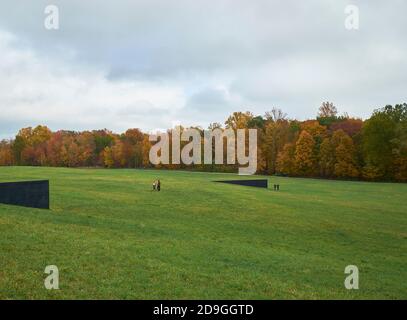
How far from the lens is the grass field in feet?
34.4

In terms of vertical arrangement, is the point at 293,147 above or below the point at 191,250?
above

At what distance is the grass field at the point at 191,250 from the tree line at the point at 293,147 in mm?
50467

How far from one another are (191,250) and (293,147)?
82872 millimetres

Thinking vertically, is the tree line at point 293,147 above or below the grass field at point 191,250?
above

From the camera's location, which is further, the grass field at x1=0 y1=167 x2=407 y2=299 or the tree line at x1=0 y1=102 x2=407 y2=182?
the tree line at x1=0 y1=102 x2=407 y2=182

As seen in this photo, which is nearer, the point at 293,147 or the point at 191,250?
the point at 191,250

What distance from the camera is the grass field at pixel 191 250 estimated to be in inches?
413

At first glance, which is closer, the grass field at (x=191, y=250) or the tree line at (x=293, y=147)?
the grass field at (x=191, y=250)

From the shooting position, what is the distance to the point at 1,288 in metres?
9.32

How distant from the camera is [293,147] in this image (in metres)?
94.9

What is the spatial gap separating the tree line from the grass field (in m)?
50.5

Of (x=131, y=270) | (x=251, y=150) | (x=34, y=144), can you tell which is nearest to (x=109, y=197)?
(x=131, y=270)

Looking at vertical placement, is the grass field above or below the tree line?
below

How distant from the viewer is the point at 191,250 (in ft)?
49.9
